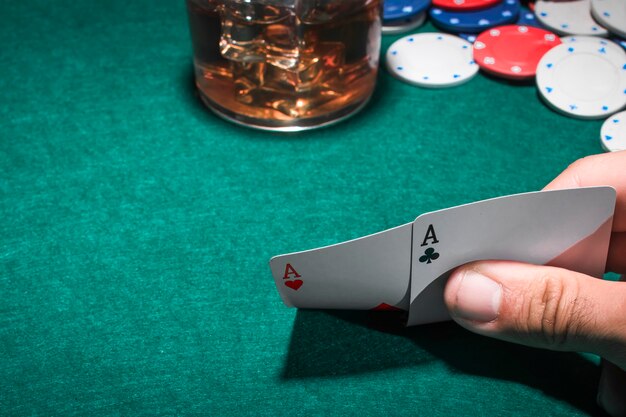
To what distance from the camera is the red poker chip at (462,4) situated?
112cm

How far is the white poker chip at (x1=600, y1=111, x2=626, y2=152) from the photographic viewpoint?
0.91 metres

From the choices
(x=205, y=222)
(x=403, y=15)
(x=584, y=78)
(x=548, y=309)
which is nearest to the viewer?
(x=548, y=309)

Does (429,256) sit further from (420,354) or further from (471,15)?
(471,15)

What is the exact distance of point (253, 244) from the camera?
31.6 inches

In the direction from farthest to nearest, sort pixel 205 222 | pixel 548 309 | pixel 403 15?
pixel 403 15 → pixel 205 222 → pixel 548 309

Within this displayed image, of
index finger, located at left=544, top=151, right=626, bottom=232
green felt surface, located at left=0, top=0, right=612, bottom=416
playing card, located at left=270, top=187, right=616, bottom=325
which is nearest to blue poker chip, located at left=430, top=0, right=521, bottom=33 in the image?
green felt surface, located at left=0, top=0, right=612, bottom=416

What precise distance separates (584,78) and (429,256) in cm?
51

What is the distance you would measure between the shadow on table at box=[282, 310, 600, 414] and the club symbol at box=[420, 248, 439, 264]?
0.10m

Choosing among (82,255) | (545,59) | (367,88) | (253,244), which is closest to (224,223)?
(253,244)

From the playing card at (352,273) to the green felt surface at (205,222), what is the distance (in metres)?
0.04

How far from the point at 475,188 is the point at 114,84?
524 mm

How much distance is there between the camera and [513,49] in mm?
1060

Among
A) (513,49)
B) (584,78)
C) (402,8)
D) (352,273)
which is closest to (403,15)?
(402,8)

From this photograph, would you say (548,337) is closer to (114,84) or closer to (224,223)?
(224,223)
